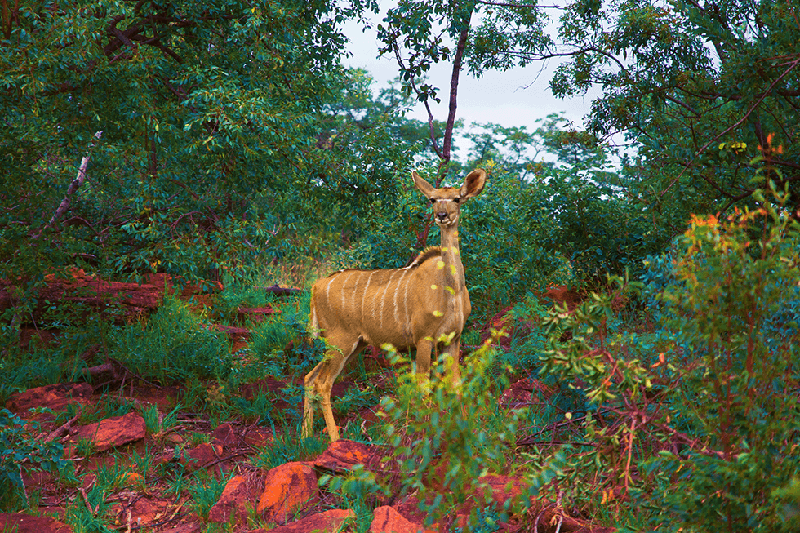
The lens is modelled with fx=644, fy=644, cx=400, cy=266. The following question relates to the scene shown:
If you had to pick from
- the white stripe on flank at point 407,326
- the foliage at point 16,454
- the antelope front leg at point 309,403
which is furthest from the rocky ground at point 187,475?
the white stripe on flank at point 407,326

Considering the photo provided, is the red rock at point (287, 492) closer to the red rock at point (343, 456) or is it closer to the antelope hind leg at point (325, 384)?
the red rock at point (343, 456)

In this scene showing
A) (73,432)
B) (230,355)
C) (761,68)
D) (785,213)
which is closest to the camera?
(785,213)

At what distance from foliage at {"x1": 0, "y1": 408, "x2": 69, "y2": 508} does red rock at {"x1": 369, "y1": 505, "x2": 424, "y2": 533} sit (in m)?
2.44

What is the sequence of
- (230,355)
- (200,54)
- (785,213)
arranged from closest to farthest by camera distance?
(785,213)
(230,355)
(200,54)

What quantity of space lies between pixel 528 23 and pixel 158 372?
30.3 ft

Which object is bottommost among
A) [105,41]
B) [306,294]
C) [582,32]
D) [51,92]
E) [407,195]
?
[306,294]

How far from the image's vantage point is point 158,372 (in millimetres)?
7633

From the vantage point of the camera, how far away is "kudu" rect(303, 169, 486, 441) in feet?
19.1

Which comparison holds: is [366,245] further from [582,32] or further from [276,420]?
[582,32]

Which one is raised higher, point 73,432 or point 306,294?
point 306,294

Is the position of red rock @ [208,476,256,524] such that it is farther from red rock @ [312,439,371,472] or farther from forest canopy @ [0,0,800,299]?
forest canopy @ [0,0,800,299]

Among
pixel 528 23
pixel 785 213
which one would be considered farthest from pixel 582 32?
pixel 785 213

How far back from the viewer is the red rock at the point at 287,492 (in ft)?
14.4

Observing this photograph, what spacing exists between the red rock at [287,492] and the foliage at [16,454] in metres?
1.51
